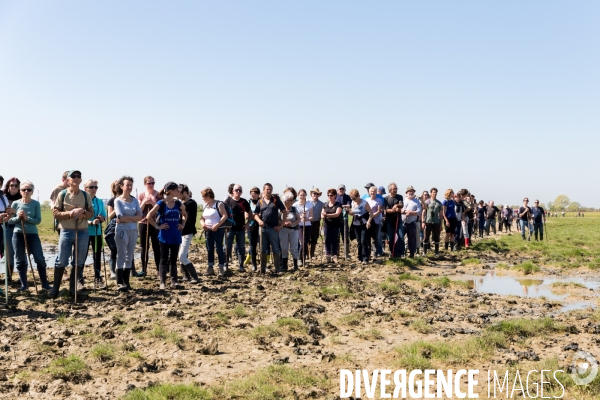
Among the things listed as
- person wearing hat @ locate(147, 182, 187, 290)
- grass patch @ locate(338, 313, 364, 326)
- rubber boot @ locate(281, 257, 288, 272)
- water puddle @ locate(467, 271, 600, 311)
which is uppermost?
person wearing hat @ locate(147, 182, 187, 290)

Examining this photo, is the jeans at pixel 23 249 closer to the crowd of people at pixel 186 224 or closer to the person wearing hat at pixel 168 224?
the crowd of people at pixel 186 224

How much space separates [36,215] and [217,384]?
20.5 ft

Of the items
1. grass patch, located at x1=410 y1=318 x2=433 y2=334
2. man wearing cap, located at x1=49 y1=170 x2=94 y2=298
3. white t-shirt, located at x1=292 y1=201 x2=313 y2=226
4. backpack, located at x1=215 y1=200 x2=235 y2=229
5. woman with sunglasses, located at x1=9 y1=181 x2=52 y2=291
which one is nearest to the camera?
grass patch, located at x1=410 y1=318 x2=433 y2=334

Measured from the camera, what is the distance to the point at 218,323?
7.77 metres

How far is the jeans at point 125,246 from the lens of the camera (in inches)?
392

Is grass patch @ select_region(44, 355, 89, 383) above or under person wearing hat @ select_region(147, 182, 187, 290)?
under

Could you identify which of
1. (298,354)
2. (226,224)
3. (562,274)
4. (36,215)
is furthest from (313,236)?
(298,354)

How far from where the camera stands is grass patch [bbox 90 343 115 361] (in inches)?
245

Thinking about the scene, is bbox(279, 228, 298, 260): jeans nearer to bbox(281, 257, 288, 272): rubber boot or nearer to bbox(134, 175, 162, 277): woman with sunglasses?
bbox(281, 257, 288, 272): rubber boot

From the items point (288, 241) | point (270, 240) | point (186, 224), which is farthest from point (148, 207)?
point (288, 241)

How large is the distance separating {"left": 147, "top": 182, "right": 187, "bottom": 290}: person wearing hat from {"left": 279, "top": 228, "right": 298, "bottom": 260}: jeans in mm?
3132

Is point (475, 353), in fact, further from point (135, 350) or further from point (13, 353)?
point (13, 353)

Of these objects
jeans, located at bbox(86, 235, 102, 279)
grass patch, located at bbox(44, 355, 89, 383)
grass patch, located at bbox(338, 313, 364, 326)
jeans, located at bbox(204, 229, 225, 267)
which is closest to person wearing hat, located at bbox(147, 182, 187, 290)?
jeans, located at bbox(86, 235, 102, 279)

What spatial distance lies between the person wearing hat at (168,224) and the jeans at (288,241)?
3132 millimetres
